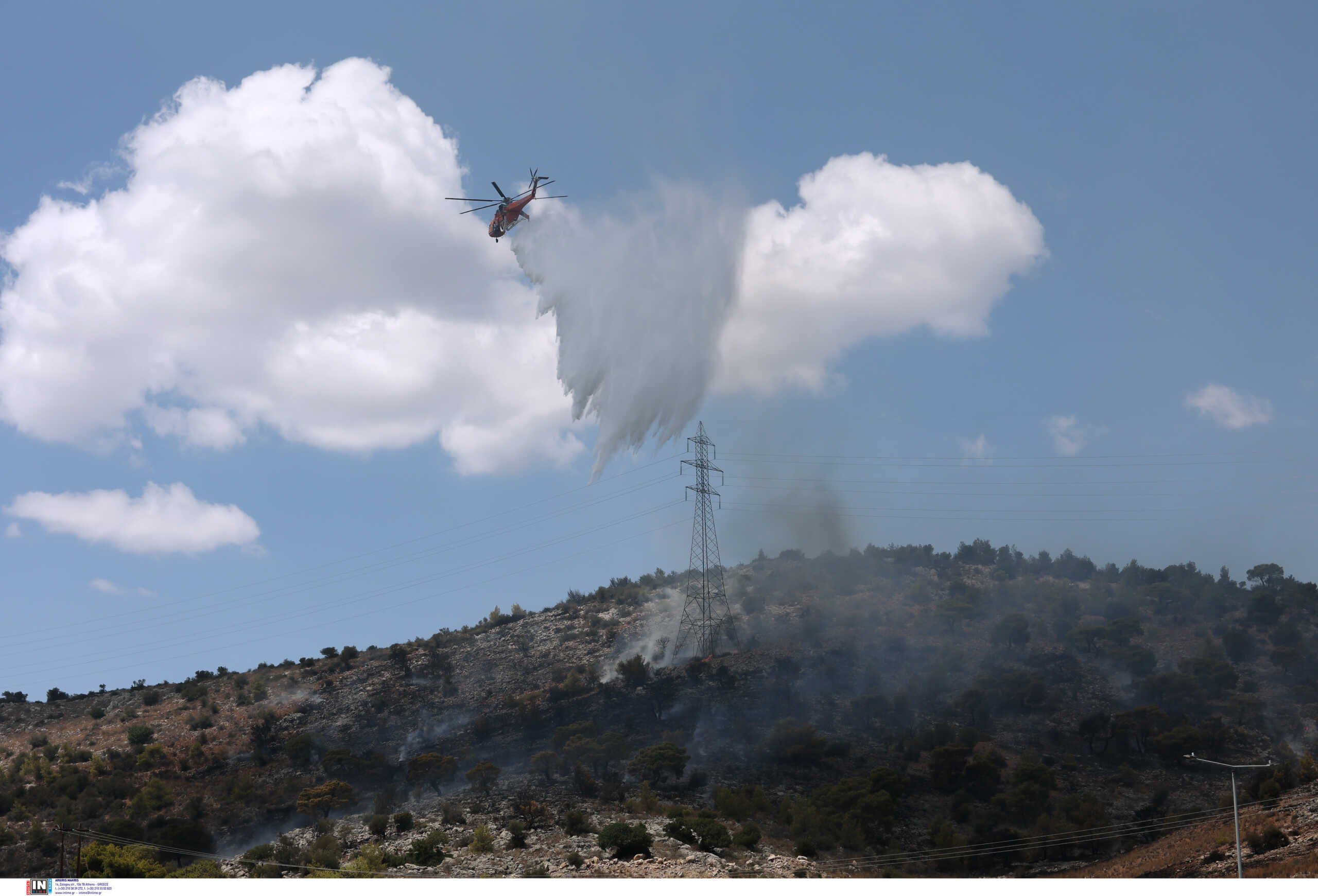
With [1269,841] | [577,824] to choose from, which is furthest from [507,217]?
[1269,841]

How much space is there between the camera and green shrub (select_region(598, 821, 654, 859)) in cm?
7325

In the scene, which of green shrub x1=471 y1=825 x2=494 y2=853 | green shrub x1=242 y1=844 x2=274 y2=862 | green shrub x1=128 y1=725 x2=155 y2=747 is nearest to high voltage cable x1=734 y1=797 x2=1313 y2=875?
green shrub x1=471 y1=825 x2=494 y2=853

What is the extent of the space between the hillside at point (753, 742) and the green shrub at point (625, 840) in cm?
27

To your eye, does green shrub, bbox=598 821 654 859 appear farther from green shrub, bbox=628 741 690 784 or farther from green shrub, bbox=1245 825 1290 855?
green shrub, bbox=1245 825 1290 855

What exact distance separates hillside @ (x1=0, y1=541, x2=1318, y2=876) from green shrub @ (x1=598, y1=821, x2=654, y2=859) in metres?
0.27

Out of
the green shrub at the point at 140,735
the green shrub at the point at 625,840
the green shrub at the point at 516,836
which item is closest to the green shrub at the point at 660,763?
the green shrub at the point at 516,836

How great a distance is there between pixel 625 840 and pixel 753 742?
32349mm

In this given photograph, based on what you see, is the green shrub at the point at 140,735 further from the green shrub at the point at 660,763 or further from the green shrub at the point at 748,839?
the green shrub at the point at 748,839

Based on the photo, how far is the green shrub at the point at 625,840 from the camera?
240 feet

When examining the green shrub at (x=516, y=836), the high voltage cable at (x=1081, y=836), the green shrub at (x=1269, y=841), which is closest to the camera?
the green shrub at (x=1269, y=841)

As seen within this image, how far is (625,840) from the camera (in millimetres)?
74000

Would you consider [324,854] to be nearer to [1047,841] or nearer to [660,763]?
[660,763]
